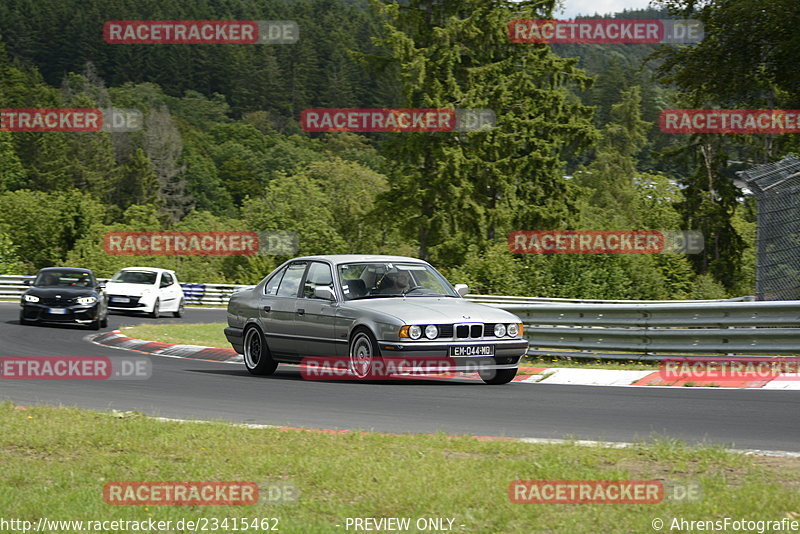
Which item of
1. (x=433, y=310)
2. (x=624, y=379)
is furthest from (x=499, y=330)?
(x=624, y=379)

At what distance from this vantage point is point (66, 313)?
2516 centimetres

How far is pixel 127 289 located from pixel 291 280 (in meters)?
20.0

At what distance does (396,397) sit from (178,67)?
534ft

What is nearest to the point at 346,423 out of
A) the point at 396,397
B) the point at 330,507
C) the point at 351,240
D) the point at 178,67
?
the point at 396,397

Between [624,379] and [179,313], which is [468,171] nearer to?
[179,313]

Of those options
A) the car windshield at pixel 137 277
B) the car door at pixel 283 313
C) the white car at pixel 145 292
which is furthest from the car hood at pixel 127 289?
the car door at pixel 283 313

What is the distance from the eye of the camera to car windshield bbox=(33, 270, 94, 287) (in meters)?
26.2

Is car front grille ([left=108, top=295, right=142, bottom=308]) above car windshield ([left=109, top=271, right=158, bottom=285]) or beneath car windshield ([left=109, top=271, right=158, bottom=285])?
beneath

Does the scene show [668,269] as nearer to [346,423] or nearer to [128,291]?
[128,291]

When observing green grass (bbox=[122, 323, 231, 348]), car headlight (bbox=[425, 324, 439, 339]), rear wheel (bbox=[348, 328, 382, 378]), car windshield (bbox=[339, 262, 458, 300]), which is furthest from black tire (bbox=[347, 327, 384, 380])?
green grass (bbox=[122, 323, 231, 348])

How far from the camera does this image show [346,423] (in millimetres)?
9641

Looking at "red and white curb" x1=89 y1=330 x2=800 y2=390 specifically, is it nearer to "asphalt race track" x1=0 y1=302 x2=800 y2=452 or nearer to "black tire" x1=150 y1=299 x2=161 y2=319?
"asphalt race track" x1=0 y1=302 x2=800 y2=452

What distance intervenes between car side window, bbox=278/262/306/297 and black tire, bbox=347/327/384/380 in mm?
1606

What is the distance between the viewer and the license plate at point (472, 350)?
41.1 ft
